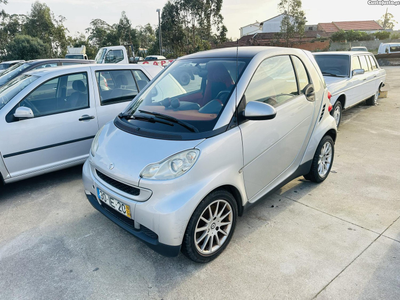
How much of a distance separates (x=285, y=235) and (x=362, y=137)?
4.17 metres

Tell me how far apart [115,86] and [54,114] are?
1.08 metres

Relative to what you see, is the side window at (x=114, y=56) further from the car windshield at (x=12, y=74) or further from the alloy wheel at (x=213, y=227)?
the alloy wheel at (x=213, y=227)

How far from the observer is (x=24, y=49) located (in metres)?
34.9

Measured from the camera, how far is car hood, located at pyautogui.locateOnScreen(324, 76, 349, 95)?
6134 mm

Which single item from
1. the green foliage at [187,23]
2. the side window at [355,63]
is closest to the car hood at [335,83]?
the side window at [355,63]

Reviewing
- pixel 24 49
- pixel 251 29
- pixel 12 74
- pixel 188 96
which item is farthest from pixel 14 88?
pixel 251 29

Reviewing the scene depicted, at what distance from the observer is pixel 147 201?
224cm

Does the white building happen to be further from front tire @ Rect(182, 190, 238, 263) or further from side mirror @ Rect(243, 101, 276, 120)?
front tire @ Rect(182, 190, 238, 263)

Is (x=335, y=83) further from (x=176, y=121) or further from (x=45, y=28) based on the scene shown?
(x=45, y=28)

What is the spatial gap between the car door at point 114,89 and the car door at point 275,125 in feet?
8.35

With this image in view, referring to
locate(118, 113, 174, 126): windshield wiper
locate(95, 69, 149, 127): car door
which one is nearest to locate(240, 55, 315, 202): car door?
locate(118, 113, 174, 126): windshield wiper

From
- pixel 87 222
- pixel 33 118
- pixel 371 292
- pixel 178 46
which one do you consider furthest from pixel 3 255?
pixel 178 46

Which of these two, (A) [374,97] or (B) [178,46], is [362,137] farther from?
(B) [178,46]

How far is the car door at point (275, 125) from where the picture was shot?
8.80ft
